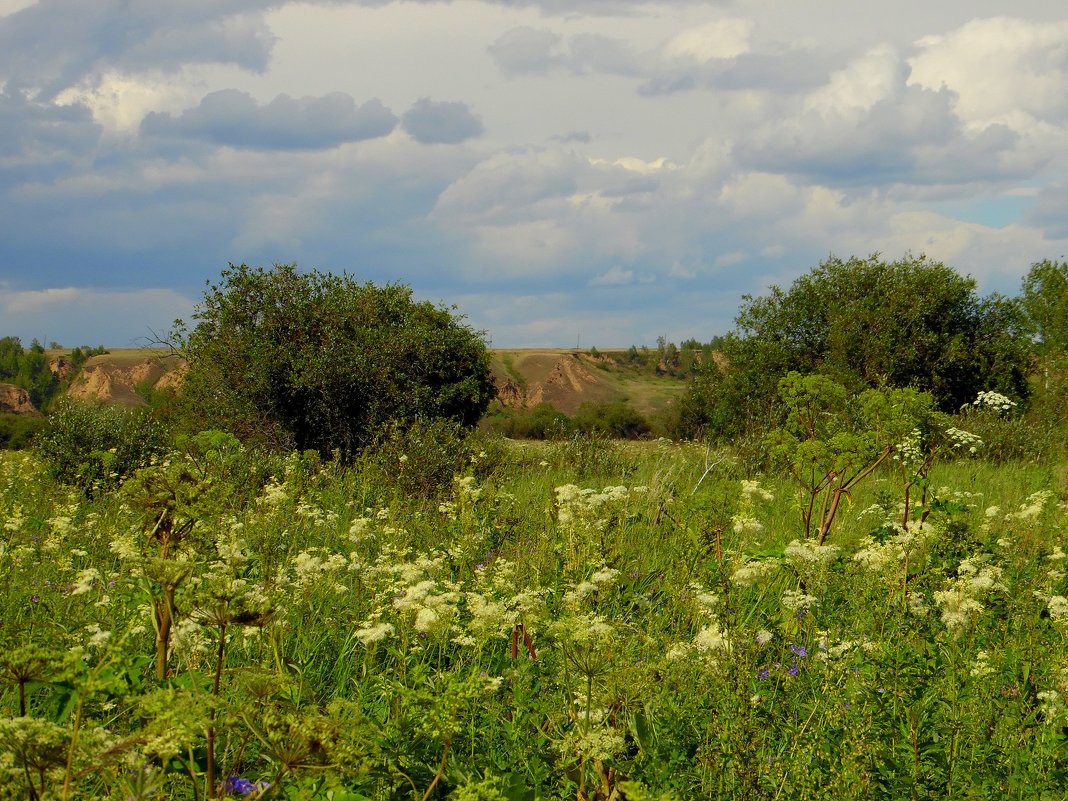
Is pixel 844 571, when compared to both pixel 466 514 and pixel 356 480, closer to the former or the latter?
pixel 466 514

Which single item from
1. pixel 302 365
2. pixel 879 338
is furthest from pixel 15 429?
pixel 879 338

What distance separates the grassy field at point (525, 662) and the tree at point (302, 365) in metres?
8.62

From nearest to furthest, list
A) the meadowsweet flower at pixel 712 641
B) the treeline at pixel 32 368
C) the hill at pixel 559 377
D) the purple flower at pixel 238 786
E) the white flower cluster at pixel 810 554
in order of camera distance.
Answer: the purple flower at pixel 238 786 < the meadowsweet flower at pixel 712 641 < the white flower cluster at pixel 810 554 < the treeline at pixel 32 368 < the hill at pixel 559 377

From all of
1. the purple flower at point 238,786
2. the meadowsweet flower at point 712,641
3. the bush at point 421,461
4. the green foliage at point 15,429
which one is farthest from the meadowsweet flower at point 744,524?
the green foliage at point 15,429

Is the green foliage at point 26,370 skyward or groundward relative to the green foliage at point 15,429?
skyward

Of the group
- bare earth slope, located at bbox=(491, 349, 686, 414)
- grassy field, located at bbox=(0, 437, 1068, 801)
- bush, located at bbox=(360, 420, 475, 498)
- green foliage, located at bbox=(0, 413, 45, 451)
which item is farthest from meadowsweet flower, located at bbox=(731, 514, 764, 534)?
bare earth slope, located at bbox=(491, 349, 686, 414)

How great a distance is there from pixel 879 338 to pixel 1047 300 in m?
25.3

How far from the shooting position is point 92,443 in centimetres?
1409

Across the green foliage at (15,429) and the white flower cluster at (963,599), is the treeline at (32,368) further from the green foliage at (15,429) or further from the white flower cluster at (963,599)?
the white flower cluster at (963,599)

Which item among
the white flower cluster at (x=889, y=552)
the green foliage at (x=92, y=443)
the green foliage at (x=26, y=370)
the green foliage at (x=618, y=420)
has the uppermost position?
the green foliage at (x=26, y=370)

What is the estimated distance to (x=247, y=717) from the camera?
2.08 meters

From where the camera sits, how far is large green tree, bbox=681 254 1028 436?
31109 mm

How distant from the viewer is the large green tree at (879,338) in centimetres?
3111

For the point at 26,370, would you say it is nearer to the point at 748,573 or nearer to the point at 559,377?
the point at 559,377
